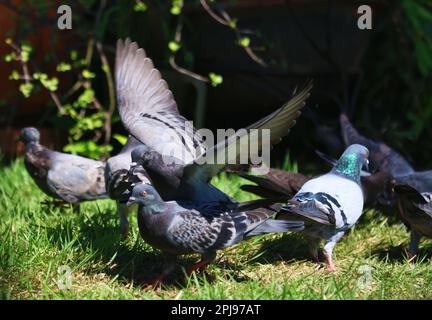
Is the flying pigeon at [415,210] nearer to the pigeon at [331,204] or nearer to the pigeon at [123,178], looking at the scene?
the pigeon at [331,204]

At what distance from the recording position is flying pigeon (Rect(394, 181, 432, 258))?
11.7 feet

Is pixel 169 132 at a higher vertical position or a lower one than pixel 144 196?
higher

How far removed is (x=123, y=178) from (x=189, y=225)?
0.67 meters

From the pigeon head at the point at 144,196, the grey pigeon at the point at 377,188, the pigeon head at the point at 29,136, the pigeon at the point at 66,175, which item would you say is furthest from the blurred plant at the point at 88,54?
the pigeon head at the point at 144,196

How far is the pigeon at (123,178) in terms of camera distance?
3.56 metres

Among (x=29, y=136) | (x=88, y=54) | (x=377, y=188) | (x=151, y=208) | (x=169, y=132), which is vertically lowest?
(x=377, y=188)

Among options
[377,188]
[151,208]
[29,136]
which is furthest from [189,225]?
[29,136]

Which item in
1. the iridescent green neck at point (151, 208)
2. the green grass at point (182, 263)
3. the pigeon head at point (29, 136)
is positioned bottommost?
the green grass at point (182, 263)

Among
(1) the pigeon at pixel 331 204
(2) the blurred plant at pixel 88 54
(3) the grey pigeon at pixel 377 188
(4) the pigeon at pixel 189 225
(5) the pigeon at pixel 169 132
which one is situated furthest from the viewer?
(2) the blurred plant at pixel 88 54

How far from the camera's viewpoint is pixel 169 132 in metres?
3.90

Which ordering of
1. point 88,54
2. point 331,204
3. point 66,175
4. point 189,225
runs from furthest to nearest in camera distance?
point 88,54
point 66,175
point 331,204
point 189,225

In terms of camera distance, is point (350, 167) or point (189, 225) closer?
point (189, 225)

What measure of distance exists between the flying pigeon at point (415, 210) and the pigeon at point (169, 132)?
0.94 meters

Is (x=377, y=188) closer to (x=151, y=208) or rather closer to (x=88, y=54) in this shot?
(x=151, y=208)
